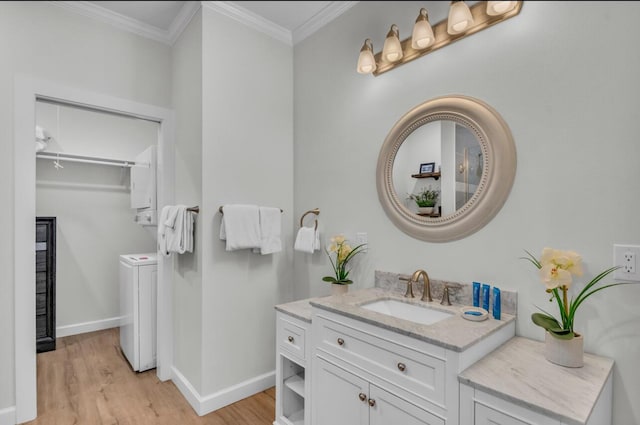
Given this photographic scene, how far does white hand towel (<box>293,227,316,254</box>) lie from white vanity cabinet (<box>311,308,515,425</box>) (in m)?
0.63

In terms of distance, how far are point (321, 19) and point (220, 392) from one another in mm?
2593

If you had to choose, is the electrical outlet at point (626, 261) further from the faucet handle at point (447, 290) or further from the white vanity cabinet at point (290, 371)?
the white vanity cabinet at point (290, 371)

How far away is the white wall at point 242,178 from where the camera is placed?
213 cm

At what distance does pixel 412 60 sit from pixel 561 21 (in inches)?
26.4

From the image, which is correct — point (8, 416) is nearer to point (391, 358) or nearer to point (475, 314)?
point (391, 358)

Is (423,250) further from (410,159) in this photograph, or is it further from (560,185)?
(560,185)

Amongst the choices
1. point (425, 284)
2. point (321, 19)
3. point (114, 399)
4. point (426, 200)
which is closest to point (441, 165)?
point (426, 200)

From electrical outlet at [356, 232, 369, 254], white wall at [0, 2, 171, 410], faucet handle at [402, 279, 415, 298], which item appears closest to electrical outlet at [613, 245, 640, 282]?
faucet handle at [402, 279, 415, 298]

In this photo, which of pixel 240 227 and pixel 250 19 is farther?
pixel 250 19

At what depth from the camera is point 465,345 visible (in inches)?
43.1

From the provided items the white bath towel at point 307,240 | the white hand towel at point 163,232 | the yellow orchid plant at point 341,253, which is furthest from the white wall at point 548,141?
the white hand towel at point 163,232

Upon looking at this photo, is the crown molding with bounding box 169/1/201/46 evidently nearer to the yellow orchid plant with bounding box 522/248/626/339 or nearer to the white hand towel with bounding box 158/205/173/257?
the white hand towel with bounding box 158/205/173/257

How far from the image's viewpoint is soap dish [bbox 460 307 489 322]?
4.48ft

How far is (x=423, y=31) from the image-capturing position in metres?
1.57
